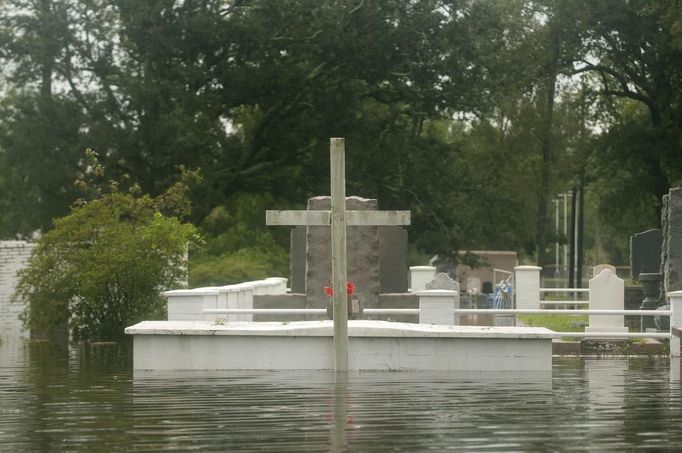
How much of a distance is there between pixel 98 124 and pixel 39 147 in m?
2.21

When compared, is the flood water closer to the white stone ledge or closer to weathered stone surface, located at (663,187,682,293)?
Result: the white stone ledge

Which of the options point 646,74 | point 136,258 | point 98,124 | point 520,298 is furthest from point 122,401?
point 646,74

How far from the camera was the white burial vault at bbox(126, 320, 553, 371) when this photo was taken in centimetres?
1811

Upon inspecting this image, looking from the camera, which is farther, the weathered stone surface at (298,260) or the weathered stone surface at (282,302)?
the weathered stone surface at (298,260)

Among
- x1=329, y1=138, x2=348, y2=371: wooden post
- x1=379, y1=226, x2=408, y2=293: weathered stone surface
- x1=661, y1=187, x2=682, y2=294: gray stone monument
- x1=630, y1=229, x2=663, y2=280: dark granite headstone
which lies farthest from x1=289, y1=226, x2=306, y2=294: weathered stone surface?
x1=329, y1=138, x2=348, y2=371: wooden post

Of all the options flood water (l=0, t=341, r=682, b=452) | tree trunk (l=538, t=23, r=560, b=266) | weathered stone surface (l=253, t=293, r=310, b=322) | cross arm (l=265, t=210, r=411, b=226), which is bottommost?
flood water (l=0, t=341, r=682, b=452)

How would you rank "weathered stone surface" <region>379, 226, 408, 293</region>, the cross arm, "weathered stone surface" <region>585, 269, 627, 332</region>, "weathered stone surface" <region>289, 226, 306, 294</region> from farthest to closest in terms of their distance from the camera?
"weathered stone surface" <region>289, 226, 306, 294</region> < "weathered stone surface" <region>379, 226, 408, 293</region> < "weathered stone surface" <region>585, 269, 627, 332</region> < the cross arm

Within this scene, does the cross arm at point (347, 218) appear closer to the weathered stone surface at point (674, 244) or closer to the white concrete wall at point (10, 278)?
the weathered stone surface at point (674, 244)

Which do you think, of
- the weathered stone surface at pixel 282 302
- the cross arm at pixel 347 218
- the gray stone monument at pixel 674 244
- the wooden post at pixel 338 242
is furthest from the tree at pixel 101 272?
the wooden post at pixel 338 242

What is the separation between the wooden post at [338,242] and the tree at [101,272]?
1294cm

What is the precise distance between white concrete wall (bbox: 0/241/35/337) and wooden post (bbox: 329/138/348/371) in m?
18.8

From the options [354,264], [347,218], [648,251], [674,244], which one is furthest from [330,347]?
[648,251]

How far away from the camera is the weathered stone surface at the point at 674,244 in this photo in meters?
27.6

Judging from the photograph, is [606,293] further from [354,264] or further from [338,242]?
[338,242]
